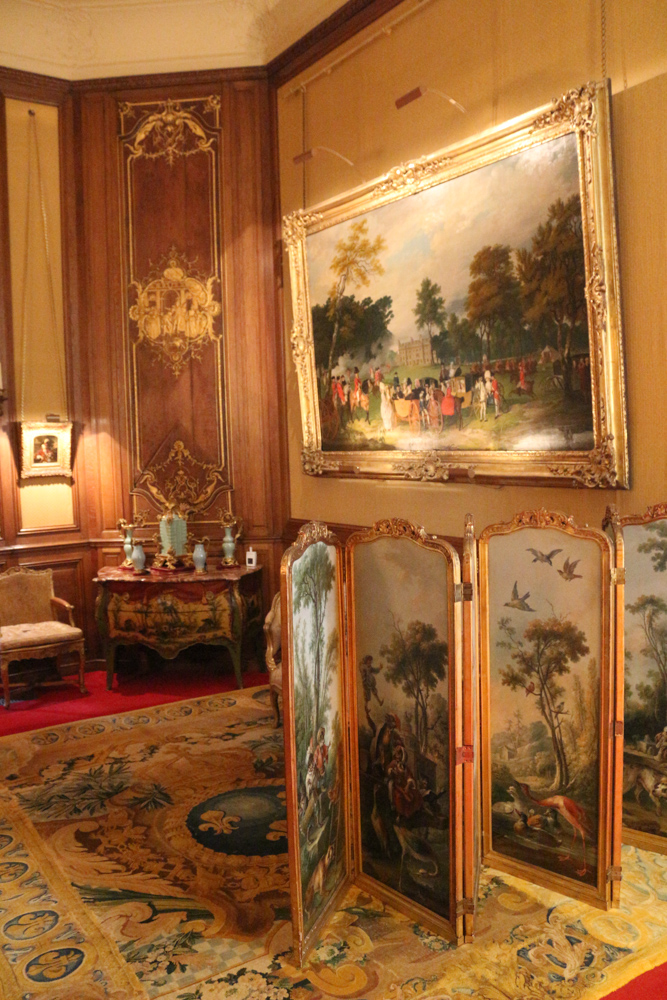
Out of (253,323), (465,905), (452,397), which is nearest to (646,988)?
(465,905)

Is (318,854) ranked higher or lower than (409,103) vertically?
lower

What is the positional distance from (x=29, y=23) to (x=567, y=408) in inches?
222

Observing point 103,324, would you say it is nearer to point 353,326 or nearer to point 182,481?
point 182,481

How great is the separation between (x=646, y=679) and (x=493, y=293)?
2.32m

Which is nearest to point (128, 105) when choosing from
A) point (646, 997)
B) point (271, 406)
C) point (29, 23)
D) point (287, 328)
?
point (29, 23)

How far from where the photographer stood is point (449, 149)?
5164 millimetres

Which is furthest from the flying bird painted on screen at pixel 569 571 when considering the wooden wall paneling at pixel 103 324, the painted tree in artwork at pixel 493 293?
the wooden wall paneling at pixel 103 324

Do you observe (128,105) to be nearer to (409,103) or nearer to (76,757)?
(409,103)

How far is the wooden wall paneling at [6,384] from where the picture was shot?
702 centimetres

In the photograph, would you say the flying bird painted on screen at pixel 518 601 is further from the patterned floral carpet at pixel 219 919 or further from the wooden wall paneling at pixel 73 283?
the wooden wall paneling at pixel 73 283

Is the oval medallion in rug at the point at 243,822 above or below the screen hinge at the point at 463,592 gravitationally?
below

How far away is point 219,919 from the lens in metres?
3.42

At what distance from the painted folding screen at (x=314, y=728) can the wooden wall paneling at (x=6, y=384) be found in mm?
4442

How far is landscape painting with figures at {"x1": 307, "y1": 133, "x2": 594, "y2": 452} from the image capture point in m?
4.46
